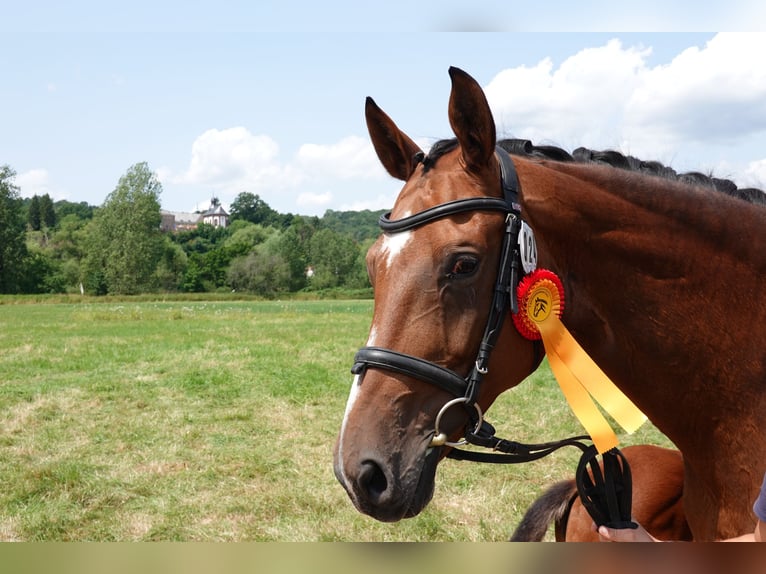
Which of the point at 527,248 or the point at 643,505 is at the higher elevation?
the point at 527,248

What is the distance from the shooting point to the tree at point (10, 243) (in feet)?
172

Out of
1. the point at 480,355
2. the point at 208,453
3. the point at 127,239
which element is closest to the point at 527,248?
the point at 480,355

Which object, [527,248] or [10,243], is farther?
[10,243]

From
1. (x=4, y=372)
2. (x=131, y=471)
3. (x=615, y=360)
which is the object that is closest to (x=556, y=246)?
(x=615, y=360)

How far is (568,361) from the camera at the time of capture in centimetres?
229

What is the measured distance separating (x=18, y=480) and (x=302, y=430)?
373cm

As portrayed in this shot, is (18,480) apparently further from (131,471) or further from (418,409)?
(418,409)

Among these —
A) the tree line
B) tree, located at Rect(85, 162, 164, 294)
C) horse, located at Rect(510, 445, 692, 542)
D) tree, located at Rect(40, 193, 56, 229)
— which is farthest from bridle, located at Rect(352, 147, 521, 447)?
tree, located at Rect(40, 193, 56, 229)

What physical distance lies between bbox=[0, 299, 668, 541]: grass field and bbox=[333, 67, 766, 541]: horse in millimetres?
3505

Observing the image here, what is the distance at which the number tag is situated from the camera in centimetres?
221

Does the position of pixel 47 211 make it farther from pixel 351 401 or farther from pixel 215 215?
pixel 351 401

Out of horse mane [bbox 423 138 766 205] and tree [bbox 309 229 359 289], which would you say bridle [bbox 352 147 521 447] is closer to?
horse mane [bbox 423 138 766 205]

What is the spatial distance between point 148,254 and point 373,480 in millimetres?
58874

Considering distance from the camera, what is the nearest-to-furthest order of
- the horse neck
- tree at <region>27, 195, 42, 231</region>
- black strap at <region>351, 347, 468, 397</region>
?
black strap at <region>351, 347, 468, 397</region>, the horse neck, tree at <region>27, 195, 42, 231</region>
